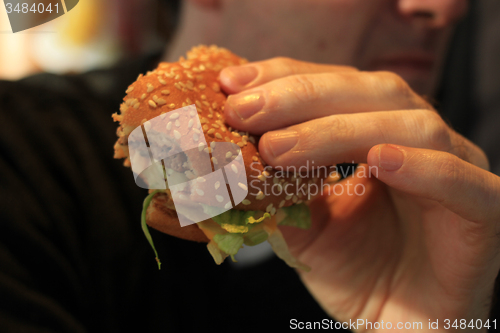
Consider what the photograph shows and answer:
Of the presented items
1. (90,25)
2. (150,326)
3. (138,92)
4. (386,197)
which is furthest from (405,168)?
(150,326)

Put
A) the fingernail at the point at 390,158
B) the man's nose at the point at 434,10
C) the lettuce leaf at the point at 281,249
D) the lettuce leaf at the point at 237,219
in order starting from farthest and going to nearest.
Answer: the man's nose at the point at 434,10 → the lettuce leaf at the point at 281,249 → the lettuce leaf at the point at 237,219 → the fingernail at the point at 390,158

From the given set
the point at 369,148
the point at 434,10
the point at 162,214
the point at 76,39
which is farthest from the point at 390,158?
the point at 434,10

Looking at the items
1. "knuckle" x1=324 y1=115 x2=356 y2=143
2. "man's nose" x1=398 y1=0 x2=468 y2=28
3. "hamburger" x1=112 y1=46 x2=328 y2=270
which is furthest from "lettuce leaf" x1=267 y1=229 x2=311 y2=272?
"man's nose" x1=398 y1=0 x2=468 y2=28

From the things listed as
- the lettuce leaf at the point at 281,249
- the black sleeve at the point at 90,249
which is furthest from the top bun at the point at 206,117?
the black sleeve at the point at 90,249

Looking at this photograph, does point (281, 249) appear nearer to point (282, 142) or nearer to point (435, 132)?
point (282, 142)

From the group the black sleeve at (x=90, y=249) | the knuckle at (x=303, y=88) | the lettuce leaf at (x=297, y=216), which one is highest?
the knuckle at (x=303, y=88)

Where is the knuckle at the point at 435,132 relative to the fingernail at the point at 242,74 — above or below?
below

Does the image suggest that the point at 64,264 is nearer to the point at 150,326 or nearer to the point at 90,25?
the point at 150,326

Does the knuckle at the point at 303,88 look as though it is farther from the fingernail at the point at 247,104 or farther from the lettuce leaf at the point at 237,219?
the lettuce leaf at the point at 237,219
